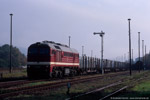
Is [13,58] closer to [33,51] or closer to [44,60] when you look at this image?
[33,51]

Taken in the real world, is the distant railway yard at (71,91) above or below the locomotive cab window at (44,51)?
below

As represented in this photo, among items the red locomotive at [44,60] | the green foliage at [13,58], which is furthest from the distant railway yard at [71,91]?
the green foliage at [13,58]

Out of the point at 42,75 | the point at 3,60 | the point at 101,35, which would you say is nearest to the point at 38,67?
the point at 42,75

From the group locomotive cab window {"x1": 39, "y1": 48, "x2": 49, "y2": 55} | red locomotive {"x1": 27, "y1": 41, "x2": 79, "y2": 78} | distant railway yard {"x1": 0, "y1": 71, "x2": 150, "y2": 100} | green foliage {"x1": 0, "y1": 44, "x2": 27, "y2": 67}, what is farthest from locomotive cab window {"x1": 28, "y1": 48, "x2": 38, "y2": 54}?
green foliage {"x1": 0, "y1": 44, "x2": 27, "y2": 67}

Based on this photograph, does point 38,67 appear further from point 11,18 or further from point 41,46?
point 11,18

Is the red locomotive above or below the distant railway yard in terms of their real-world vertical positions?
above

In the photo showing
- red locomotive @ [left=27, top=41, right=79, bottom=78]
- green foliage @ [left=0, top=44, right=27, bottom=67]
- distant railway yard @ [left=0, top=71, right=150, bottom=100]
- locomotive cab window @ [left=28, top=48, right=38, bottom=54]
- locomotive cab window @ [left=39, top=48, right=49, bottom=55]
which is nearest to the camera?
distant railway yard @ [left=0, top=71, right=150, bottom=100]

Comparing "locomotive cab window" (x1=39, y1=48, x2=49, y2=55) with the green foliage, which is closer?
"locomotive cab window" (x1=39, y1=48, x2=49, y2=55)

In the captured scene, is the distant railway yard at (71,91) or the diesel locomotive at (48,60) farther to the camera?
the diesel locomotive at (48,60)

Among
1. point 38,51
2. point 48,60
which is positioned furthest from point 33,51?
point 48,60

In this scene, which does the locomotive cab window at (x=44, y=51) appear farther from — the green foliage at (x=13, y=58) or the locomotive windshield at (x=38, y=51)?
the green foliage at (x=13, y=58)

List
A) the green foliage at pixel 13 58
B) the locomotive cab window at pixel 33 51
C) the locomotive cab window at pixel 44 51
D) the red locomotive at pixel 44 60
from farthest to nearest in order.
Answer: the green foliage at pixel 13 58 → the locomotive cab window at pixel 33 51 → the locomotive cab window at pixel 44 51 → the red locomotive at pixel 44 60

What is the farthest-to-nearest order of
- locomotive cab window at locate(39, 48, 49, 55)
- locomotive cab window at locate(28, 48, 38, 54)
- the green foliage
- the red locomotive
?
the green foliage
locomotive cab window at locate(28, 48, 38, 54)
locomotive cab window at locate(39, 48, 49, 55)
the red locomotive

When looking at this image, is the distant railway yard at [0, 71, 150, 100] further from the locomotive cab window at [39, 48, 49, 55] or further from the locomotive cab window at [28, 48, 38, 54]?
the locomotive cab window at [28, 48, 38, 54]
